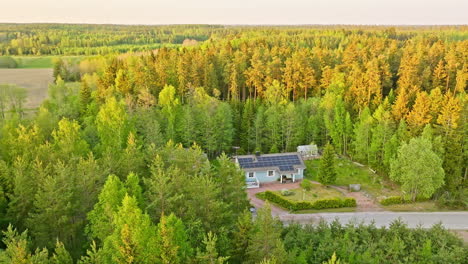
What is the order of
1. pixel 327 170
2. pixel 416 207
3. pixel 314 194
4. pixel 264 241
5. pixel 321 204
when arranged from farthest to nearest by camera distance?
pixel 327 170 → pixel 314 194 → pixel 416 207 → pixel 321 204 → pixel 264 241

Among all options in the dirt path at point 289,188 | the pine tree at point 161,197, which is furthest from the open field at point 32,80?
the pine tree at point 161,197

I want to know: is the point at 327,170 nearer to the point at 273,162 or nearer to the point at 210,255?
the point at 273,162

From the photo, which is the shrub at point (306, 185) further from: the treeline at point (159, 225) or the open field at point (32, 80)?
the open field at point (32, 80)

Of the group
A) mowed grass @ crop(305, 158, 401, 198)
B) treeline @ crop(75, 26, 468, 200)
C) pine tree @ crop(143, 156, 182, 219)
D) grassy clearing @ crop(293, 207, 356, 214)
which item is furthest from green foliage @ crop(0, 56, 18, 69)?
pine tree @ crop(143, 156, 182, 219)

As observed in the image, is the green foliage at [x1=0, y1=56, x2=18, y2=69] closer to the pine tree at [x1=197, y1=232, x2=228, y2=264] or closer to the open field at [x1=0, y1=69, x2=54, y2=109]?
the open field at [x1=0, y1=69, x2=54, y2=109]

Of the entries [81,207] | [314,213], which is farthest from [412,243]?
[81,207]

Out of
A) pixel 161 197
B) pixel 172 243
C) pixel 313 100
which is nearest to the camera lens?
pixel 172 243

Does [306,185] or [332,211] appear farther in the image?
[306,185]

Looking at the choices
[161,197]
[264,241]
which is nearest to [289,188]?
[161,197]
